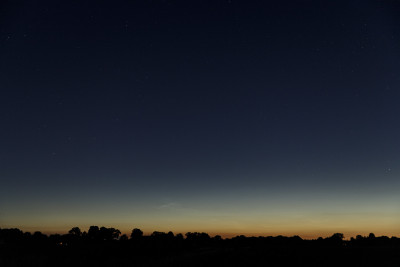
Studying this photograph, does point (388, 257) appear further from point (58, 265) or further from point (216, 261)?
point (58, 265)

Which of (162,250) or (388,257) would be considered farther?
(162,250)

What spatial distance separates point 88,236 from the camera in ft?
436

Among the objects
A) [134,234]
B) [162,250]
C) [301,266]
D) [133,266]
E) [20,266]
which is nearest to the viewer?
[20,266]

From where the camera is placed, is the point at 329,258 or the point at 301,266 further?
the point at 329,258

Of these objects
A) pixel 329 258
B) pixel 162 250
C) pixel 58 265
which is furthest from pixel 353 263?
pixel 162 250

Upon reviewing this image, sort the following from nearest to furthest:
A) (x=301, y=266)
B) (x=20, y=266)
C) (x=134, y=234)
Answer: (x=20, y=266) → (x=301, y=266) → (x=134, y=234)

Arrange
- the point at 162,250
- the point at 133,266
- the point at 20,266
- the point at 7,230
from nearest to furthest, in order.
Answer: the point at 20,266, the point at 133,266, the point at 162,250, the point at 7,230

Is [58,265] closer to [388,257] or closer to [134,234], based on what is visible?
[388,257]

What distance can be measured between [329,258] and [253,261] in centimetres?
861

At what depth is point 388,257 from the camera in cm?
3619

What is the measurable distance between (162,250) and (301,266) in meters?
33.7

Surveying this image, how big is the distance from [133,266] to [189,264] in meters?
5.78

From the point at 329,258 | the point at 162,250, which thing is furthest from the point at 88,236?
the point at 329,258

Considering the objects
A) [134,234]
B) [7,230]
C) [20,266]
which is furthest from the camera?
[134,234]
